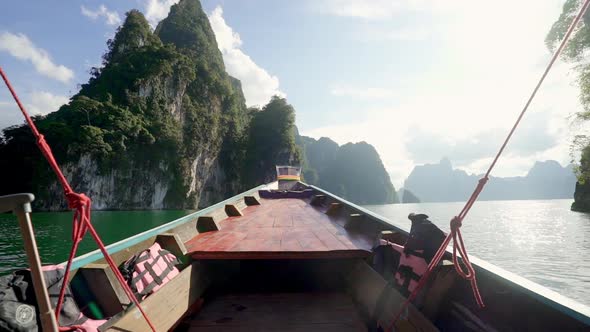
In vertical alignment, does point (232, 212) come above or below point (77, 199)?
below

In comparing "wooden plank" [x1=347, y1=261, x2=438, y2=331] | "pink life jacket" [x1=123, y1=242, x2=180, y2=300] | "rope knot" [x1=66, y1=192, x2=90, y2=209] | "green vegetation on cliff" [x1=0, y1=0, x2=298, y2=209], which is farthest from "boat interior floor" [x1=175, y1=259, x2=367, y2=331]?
"green vegetation on cliff" [x1=0, y1=0, x2=298, y2=209]

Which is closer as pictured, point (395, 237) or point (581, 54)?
point (395, 237)

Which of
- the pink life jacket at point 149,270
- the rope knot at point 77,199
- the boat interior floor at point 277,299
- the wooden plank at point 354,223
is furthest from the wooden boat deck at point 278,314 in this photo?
the rope knot at point 77,199

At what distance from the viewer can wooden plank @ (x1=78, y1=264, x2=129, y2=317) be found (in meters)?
1.95

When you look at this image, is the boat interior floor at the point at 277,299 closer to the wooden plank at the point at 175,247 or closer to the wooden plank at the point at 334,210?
the wooden plank at the point at 175,247

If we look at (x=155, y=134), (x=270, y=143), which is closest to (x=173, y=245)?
(x=155, y=134)

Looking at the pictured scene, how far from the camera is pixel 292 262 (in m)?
3.88

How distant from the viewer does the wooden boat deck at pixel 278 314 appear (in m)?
2.36

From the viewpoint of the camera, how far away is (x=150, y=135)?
149 ft

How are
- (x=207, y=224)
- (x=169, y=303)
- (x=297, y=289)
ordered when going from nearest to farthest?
1. (x=169, y=303)
2. (x=297, y=289)
3. (x=207, y=224)

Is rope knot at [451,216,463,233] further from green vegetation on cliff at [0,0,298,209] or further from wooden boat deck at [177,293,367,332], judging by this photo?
green vegetation on cliff at [0,0,298,209]

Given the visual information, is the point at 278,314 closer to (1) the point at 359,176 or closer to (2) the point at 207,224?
(2) the point at 207,224

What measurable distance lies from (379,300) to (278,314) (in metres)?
0.95

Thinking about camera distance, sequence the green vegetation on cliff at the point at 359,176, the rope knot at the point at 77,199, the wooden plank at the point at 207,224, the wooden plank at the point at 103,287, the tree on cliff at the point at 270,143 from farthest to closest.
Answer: the green vegetation on cliff at the point at 359,176 → the tree on cliff at the point at 270,143 → the wooden plank at the point at 207,224 → the wooden plank at the point at 103,287 → the rope knot at the point at 77,199
